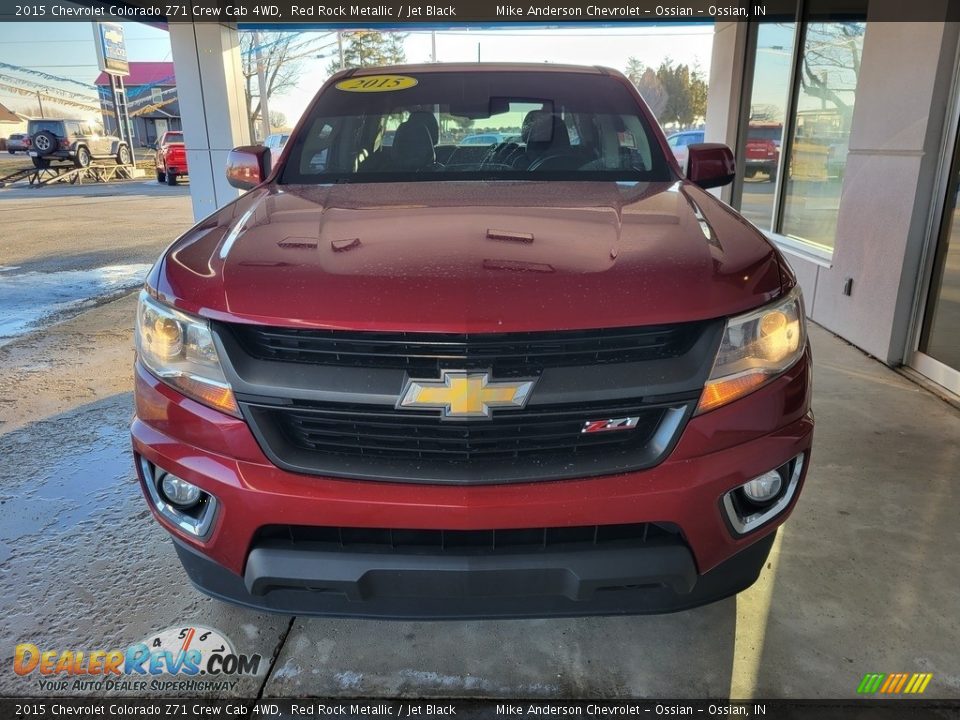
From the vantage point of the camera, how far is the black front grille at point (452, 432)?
4.88 ft

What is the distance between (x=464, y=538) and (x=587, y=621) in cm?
80

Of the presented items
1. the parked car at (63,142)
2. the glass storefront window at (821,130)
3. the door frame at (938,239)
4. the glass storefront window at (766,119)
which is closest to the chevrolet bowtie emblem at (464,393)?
the door frame at (938,239)

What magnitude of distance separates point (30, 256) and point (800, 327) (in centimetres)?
1009

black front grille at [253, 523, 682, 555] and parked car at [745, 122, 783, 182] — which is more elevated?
parked car at [745, 122, 783, 182]

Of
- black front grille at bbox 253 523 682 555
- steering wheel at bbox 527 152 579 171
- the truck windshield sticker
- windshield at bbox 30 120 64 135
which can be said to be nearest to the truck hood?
black front grille at bbox 253 523 682 555

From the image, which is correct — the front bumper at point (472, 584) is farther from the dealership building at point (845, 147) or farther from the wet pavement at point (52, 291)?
the wet pavement at point (52, 291)

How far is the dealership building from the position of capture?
395cm

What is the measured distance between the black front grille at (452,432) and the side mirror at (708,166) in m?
1.59

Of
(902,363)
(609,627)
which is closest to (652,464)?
(609,627)

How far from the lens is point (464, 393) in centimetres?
146

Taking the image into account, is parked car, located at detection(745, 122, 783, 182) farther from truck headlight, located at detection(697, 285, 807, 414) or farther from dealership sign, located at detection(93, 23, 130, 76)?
dealership sign, located at detection(93, 23, 130, 76)

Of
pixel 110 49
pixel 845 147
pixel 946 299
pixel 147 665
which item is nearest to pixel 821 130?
pixel 845 147

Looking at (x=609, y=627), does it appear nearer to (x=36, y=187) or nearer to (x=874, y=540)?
(x=874, y=540)

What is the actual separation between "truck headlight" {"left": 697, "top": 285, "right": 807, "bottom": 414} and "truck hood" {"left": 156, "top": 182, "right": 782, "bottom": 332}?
0.16ft
